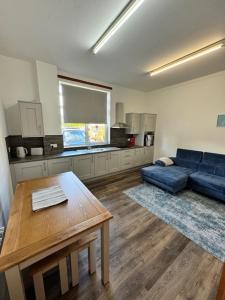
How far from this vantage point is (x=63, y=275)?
45.3 inches

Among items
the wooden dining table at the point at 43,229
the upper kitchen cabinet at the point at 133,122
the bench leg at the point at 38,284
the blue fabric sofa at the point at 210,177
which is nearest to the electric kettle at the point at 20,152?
the wooden dining table at the point at 43,229

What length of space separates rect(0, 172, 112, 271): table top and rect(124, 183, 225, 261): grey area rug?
5.08 feet

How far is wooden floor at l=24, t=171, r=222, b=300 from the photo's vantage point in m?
1.21

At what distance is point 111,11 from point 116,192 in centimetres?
302

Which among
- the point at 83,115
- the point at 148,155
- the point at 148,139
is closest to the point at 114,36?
the point at 83,115

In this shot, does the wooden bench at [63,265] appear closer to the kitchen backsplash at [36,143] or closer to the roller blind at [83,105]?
the kitchen backsplash at [36,143]

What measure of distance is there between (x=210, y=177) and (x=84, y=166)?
9.73 feet

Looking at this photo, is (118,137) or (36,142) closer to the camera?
(36,142)

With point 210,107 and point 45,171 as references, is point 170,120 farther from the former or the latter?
point 45,171

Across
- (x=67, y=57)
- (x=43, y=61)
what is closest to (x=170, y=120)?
(x=67, y=57)

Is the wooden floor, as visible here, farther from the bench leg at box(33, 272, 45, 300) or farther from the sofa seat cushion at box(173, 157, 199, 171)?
the sofa seat cushion at box(173, 157, 199, 171)

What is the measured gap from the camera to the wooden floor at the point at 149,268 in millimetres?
1214

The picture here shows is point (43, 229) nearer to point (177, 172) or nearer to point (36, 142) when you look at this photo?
point (36, 142)

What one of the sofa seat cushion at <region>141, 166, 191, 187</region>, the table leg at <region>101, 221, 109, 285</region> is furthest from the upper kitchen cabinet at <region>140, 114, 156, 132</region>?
the table leg at <region>101, 221, 109, 285</region>
